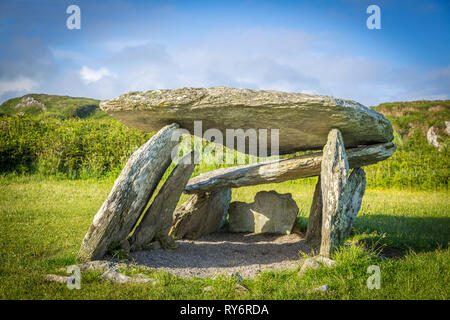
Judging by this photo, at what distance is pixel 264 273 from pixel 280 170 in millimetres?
2461

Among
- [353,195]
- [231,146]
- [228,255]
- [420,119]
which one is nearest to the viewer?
[228,255]

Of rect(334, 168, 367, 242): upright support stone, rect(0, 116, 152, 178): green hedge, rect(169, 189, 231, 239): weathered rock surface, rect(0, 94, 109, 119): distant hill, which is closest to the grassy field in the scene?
rect(334, 168, 367, 242): upright support stone

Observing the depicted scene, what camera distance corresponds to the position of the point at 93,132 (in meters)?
15.5

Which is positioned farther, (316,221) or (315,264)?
(316,221)

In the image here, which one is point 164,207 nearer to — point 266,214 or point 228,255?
point 228,255

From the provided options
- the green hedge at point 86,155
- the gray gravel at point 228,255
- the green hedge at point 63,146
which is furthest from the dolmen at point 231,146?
the green hedge at point 63,146

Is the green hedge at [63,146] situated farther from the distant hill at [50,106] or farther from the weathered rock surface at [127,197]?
the weathered rock surface at [127,197]

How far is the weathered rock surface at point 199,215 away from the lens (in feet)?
24.2

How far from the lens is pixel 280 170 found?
6754mm

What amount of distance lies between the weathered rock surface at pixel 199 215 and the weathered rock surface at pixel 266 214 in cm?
36

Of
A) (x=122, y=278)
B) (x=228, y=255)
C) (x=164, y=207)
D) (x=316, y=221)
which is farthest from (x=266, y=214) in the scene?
(x=122, y=278)

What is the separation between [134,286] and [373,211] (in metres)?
7.85
